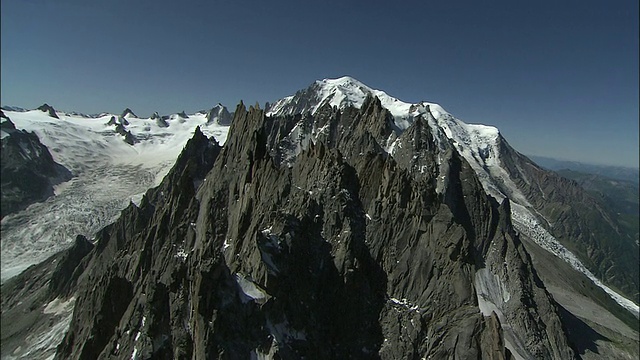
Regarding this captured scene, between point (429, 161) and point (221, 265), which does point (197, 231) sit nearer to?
point (221, 265)

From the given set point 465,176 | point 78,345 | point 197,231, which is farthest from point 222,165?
A: point 465,176

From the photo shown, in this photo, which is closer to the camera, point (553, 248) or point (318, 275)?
point (318, 275)

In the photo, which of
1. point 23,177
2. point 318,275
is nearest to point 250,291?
point 318,275

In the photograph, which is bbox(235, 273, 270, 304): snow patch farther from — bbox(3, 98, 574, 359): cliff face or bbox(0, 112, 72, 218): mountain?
bbox(0, 112, 72, 218): mountain

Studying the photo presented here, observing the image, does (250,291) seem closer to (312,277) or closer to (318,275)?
(312,277)

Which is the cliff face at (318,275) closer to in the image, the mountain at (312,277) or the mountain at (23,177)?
the mountain at (312,277)

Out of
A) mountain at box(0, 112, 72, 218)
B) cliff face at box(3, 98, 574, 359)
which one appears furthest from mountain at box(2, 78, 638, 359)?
mountain at box(0, 112, 72, 218)
